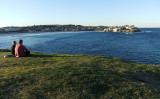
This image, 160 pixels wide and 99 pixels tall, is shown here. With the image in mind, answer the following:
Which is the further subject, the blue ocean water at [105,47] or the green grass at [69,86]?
the blue ocean water at [105,47]

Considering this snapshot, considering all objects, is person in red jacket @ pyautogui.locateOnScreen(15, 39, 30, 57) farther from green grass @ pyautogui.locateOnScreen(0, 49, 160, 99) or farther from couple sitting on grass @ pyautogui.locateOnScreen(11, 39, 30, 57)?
green grass @ pyautogui.locateOnScreen(0, 49, 160, 99)

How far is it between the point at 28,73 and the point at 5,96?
2261 millimetres

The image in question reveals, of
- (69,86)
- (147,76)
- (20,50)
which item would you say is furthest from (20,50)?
(147,76)

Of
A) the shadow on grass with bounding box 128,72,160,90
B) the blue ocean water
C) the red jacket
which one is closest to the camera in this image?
the shadow on grass with bounding box 128,72,160,90

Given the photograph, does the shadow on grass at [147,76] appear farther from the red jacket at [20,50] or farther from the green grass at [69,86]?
the red jacket at [20,50]

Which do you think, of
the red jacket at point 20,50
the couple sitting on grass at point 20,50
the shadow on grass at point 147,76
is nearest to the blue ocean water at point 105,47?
the shadow on grass at point 147,76

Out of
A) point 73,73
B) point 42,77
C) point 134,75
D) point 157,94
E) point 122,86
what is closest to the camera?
point 157,94

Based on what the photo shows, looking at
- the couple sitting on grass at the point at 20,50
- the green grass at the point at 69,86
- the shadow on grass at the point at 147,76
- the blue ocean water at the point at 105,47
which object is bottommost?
the blue ocean water at the point at 105,47

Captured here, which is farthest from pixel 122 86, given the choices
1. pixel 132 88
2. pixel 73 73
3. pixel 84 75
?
pixel 73 73

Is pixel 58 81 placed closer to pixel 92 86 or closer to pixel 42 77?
pixel 42 77

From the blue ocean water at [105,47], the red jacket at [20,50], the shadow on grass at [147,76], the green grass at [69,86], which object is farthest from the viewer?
the blue ocean water at [105,47]

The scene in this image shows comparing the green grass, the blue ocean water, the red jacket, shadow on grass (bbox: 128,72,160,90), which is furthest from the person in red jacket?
the blue ocean water

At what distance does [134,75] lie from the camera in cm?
878

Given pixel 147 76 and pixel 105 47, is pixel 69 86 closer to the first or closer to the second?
pixel 147 76
